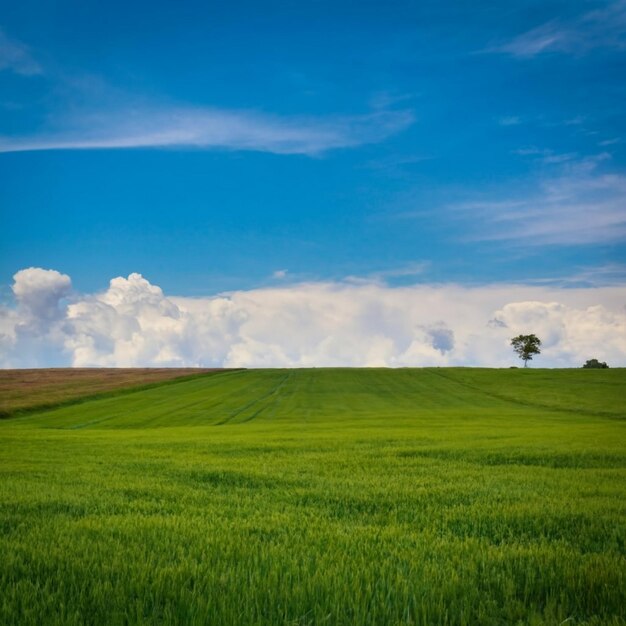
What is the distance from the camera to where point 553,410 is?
2308 inches

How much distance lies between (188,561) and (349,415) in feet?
153

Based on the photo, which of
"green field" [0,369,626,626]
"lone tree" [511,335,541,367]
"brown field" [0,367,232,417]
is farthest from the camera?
"lone tree" [511,335,541,367]

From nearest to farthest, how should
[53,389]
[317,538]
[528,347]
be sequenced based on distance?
[317,538]
[53,389]
[528,347]

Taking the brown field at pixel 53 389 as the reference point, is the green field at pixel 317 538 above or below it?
above

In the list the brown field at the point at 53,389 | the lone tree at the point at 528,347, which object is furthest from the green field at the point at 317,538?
the lone tree at the point at 528,347

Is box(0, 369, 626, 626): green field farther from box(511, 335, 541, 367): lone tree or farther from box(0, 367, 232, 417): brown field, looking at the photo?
box(511, 335, 541, 367): lone tree

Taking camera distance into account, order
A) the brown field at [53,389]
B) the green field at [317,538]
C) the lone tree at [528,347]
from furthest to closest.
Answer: the lone tree at [528,347] → the brown field at [53,389] → the green field at [317,538]

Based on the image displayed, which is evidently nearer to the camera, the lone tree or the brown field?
the brown field

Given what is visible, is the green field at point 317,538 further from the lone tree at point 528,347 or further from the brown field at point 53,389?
the lone tree at point 528,347

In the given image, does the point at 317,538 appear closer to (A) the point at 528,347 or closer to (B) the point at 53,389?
(B) the point at 53,389

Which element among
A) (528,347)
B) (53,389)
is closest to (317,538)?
(53,389)

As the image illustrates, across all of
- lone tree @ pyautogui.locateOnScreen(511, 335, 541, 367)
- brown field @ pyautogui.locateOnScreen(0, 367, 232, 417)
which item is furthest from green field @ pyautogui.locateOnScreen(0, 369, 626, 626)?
lone tree @ pyautogui.locateOnScreen(511, 335, 541, 367)

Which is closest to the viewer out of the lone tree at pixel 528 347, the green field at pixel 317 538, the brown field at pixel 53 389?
the green field at pixel 317 538

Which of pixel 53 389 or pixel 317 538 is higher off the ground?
pixel 317 538
